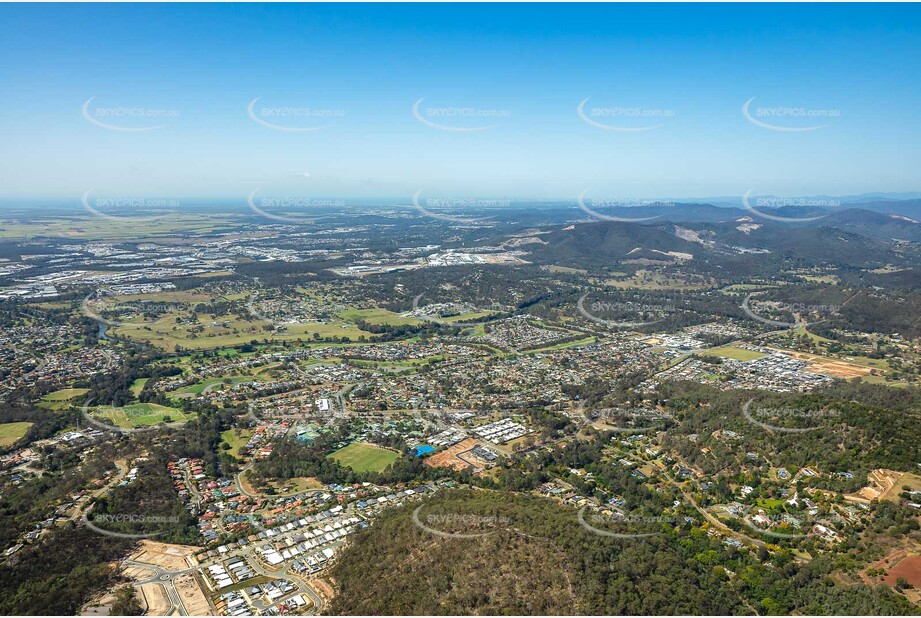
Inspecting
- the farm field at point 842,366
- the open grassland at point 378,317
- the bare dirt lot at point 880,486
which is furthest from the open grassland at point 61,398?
the farm field at point 842,366

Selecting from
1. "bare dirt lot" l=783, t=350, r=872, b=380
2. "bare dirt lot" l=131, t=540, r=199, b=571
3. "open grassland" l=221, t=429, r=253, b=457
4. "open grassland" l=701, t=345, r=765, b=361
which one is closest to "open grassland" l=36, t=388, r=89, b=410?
"open grassland" l=221, t=429, r=253, b=457

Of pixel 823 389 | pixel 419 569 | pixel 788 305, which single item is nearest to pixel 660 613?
pixel 419 569

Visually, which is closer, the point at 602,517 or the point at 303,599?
the point at 303,599

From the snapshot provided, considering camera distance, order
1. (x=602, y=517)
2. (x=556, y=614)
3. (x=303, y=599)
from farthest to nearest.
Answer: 1. (x=602, y=517)
2. (x=303, y=599)
3. (x=556, y=614)

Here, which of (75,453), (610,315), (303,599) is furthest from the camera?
(610,315)

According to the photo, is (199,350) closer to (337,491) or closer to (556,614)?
(337,491)
